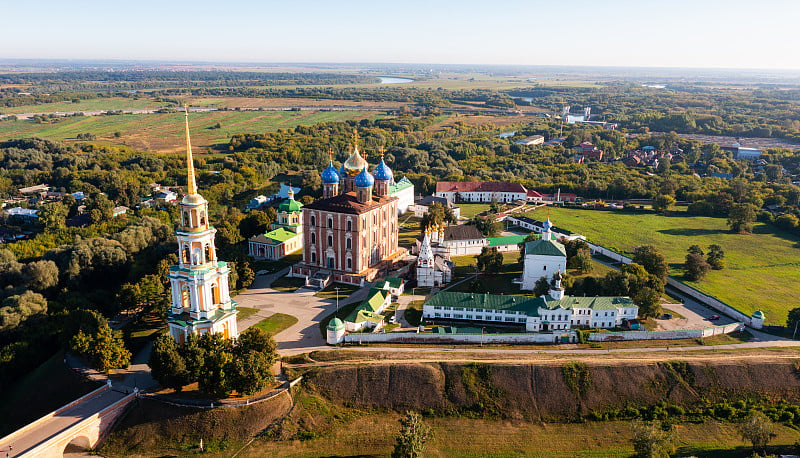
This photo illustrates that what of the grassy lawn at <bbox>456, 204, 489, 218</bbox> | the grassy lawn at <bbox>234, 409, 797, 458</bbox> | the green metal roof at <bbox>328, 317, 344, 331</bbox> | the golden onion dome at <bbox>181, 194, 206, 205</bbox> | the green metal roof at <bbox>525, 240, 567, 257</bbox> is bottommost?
the grassy lawn at <bbox>234, 409, 797, 458</bbox>

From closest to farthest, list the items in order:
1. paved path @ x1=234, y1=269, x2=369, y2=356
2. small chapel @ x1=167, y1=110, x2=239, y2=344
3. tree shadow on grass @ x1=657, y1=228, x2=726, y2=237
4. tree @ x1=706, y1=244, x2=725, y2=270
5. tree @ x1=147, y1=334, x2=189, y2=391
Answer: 1. tree @ x1=147, y1=334, x2=189, y2=391
2. small chapel @ x1=167, y1=110, x2=239, y2=344
3. paved path @ x1=234, y1=269, x2=369, y2=356
4. tree @ x1=706, y1=244, x2=725, y2=270
5. tree shadow on grass @ x1=657, y1=228, x2=726, y2=237

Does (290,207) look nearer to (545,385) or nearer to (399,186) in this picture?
(399,186)

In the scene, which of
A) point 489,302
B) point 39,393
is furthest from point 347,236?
point 39,393


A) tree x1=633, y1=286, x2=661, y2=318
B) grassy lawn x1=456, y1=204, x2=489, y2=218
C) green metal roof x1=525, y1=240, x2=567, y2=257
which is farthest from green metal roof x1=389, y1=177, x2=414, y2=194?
tree x1=633, y1=286, x2=661, y2=318

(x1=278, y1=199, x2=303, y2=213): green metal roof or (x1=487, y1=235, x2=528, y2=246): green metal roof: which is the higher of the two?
(x1=278, y1=199, x2=303, y2=213): green metal roof

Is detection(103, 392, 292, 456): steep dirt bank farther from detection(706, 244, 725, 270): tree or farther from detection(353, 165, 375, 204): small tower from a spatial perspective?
detection(706, 244, 725, 270): tree

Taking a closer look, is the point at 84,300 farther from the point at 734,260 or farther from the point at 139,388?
the point at 734,260

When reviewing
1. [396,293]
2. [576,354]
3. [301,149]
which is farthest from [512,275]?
[301,149]
